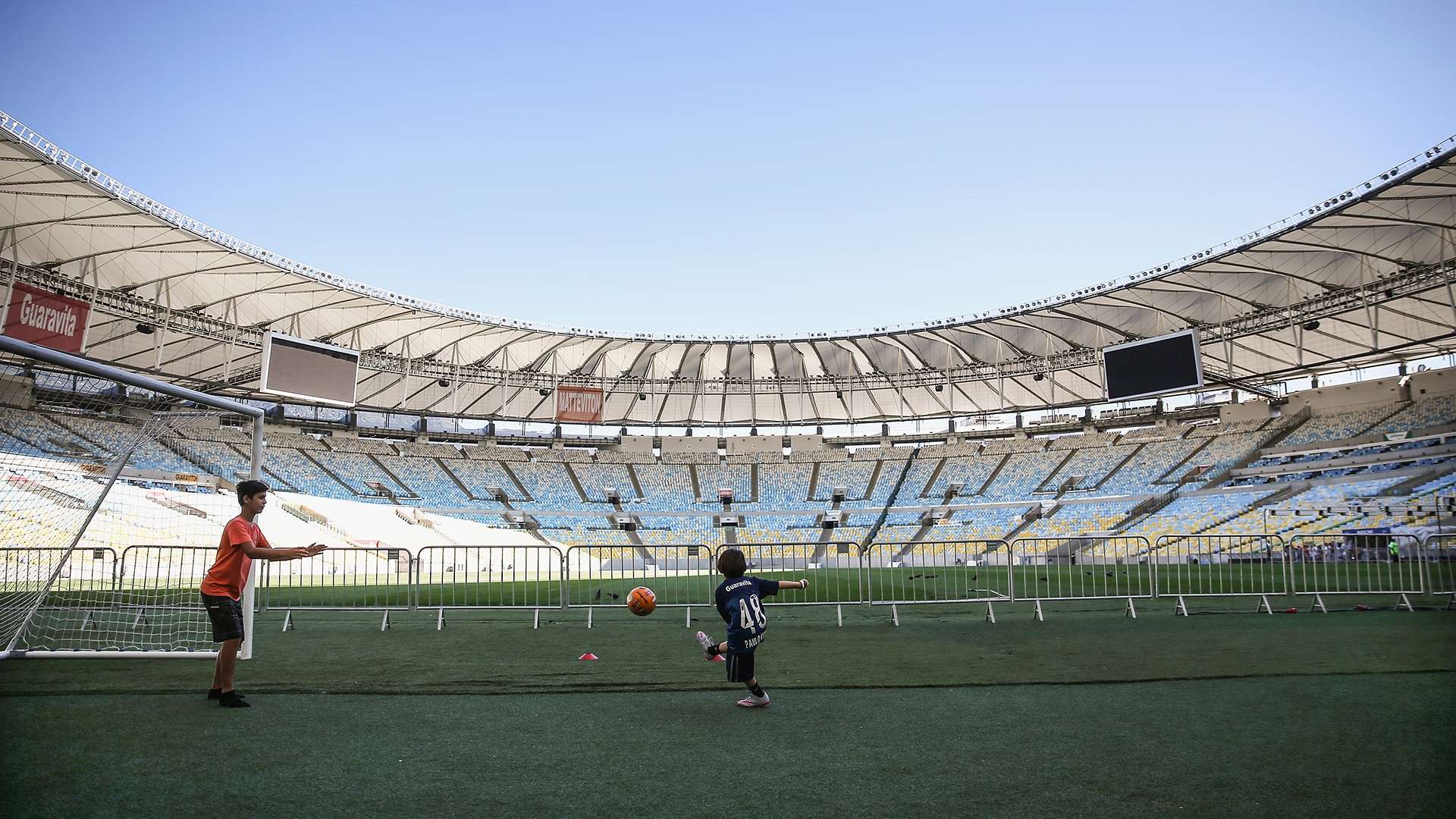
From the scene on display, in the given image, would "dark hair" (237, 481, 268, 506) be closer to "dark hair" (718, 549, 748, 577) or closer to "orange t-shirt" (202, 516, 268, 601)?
"orange t-shirt" (202, 516, 268, 601)

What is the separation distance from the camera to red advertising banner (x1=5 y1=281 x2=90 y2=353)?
2322 cm

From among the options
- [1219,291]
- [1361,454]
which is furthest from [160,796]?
[1361,454]

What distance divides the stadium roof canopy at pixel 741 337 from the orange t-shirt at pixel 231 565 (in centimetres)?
1770

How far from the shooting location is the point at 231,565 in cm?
625

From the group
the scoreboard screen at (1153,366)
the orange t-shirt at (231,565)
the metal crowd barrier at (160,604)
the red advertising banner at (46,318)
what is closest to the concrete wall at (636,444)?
the scoreboard screen at (1153,366)

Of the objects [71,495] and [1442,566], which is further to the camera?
[1442,566]

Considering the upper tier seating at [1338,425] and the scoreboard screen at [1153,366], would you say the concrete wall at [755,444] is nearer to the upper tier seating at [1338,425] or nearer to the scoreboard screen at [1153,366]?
the scoreboard screen at [1153,366]

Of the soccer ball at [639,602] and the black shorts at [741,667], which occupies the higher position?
the soccer ball at [639,602]

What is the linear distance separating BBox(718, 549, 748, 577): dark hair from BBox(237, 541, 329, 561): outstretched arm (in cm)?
294

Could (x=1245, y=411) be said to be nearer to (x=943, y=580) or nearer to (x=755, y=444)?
(x=755, y=444)

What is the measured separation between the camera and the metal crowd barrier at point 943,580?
527 inches

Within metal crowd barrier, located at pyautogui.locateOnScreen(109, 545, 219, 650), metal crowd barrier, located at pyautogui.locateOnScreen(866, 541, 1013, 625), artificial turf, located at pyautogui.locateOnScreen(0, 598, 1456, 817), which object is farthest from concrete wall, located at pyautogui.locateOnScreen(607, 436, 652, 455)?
artificial turf, located at pyautogui.locateOnScreen(0, 598, 1456, 817)

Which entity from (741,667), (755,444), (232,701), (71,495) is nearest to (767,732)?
(741,667)

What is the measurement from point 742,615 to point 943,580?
45.7ft
